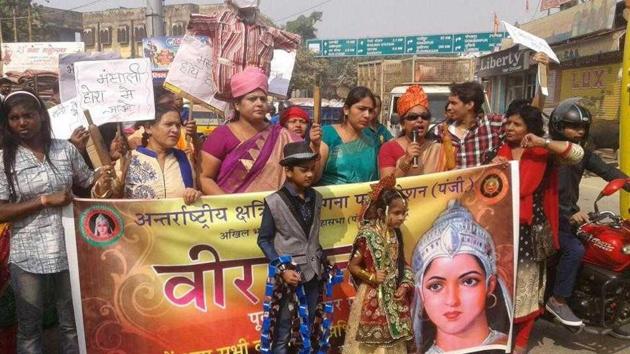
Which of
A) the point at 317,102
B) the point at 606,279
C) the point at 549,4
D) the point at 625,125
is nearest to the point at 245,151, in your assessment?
the point at 317,102

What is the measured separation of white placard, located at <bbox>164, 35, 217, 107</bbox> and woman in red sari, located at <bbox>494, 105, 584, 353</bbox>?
2078 mm

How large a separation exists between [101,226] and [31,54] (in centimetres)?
3582

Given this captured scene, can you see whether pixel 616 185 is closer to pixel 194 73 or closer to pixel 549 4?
pixel 194 73

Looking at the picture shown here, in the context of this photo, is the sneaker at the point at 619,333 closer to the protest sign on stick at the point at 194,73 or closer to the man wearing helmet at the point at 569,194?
the man wearing helmet at the point at 569,194

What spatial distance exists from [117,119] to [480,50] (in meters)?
35.2

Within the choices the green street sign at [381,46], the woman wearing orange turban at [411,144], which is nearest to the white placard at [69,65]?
the woman wearing orange turban at [411,144]

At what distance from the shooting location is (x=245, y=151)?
132 inches

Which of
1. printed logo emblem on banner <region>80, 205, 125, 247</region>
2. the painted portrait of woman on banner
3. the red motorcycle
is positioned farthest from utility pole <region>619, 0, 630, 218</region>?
printed logo emblem on banner <region>80, 205, 125, 247</region>

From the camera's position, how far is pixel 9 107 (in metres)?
2.90

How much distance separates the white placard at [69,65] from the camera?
3605 mm

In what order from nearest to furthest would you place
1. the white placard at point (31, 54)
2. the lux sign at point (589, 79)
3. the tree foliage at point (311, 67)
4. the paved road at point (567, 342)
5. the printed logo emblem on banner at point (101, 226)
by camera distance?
the printed logo emblem on banner at point (101, 226), the paved road at point (567, 342), the lux sign at point (589, 79), the white placard at point (31, 54), the tree foliage at point (311, 67)

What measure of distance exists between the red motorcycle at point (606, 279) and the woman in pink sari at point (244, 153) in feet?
7.25

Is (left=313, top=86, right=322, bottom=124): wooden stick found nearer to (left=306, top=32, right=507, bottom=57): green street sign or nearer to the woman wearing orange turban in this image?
Answer: the woman wearing orange turban

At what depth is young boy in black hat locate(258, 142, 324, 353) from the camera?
2990mm
